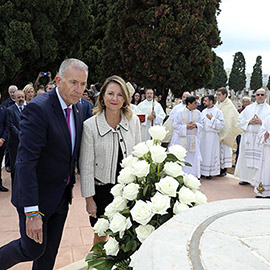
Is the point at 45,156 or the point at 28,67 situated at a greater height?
the point at 28,67

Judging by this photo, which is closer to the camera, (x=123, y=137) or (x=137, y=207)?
(x=137, y=207)

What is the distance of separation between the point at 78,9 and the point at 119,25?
2948 millimetres

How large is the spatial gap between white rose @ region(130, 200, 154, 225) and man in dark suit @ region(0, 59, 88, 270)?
78 centimetres

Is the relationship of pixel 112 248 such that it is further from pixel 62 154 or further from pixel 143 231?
pixel 62 154

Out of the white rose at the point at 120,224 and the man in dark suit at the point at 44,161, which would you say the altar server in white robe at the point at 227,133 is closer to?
the man in dark suit at the point at 44,161

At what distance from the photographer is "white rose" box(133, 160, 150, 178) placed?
74.7 inches

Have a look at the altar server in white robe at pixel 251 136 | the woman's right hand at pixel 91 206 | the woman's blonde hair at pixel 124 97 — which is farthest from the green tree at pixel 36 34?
the woman's right hand at pixel 91 206

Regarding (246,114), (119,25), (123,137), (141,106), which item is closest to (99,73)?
(119,25)

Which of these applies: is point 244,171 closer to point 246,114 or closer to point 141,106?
point 246,114

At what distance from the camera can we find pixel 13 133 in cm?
546

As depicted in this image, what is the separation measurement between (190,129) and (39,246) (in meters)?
4.88

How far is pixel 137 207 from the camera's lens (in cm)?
179

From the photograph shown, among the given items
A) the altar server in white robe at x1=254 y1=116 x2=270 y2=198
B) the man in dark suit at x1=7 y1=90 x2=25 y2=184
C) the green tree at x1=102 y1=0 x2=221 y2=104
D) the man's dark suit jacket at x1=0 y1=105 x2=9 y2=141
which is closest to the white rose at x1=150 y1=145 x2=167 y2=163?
the man in dark suit at x1=7 y1=90 x2=25 y2=184

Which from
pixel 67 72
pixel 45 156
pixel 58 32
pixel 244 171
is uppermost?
pixel 58 32
